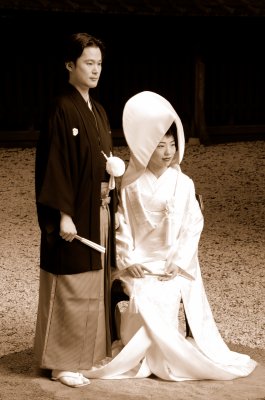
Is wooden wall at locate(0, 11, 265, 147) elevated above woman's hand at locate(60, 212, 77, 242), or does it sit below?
above

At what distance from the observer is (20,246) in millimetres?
8000

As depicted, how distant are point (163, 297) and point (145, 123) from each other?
0.91m

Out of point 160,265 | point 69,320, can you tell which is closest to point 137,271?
point 160,265

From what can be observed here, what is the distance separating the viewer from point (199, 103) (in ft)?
42.4

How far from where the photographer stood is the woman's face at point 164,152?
479cm

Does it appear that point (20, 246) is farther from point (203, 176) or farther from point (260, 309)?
point (203, 176)

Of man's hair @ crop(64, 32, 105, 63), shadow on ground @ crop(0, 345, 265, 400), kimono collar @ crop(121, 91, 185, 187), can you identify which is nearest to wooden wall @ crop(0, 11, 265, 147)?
kimono collar @ crop(121, 91, 185, 187)

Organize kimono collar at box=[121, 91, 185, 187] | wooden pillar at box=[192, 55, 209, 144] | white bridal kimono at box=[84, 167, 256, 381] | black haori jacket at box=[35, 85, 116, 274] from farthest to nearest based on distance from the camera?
wooden pillar at box=[192, 55, 209, 144] → kimono collar at box=[121, 91, 185, 187] → white bridal kimono at box=[84, 167, 256, 381] → black haori jacket at box=[35, 85, 116, 274]

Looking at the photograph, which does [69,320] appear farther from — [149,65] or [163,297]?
[149,65]

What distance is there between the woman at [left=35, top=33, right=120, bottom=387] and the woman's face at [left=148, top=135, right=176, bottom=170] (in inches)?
12.6

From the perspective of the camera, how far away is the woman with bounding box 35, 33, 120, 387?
4477 mm

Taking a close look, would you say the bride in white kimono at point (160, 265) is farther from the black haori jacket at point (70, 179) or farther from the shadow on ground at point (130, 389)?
the black haori jacket at point (70, 179)

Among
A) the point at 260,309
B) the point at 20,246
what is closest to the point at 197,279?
the point at 260,309

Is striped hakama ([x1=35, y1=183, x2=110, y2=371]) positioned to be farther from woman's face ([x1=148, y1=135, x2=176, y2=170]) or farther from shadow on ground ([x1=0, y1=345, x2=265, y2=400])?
woman's face ([x1=148, y1=135, x2=176, y2=170])
